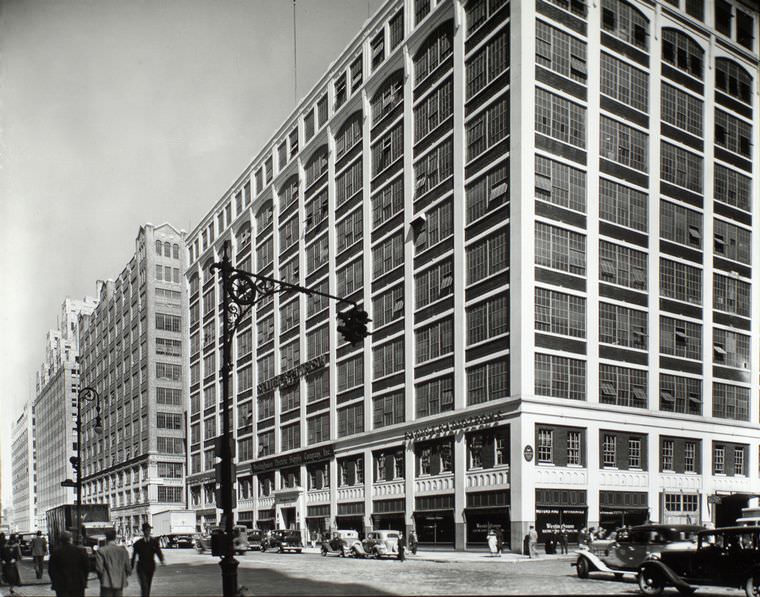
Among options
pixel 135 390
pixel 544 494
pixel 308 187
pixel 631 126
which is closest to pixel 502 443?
pixel 544 494

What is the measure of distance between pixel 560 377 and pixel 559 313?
11.5 feet

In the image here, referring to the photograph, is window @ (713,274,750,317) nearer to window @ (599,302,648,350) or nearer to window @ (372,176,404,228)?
window @ (599,302,648,350)

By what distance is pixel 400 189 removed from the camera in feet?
192

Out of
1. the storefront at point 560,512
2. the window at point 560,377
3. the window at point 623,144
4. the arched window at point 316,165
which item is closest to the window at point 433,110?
the window at point 623,144

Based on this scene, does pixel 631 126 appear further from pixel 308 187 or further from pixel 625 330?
pixel 308 187

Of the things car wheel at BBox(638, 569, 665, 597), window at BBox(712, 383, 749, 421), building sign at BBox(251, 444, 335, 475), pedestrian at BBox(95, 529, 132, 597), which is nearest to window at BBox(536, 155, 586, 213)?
window at BBox(712, 383, 749, 421)

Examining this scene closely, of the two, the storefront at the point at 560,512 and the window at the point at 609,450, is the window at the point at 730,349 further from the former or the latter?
the storefront at the point at 560,512

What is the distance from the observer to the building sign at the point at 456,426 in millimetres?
46031

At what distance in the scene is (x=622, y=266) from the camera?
49156mm

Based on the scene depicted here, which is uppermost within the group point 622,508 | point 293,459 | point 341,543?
point 622,508

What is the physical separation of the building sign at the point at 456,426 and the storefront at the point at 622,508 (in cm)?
713

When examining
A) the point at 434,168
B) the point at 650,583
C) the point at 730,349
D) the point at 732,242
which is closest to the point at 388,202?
the point at 434,168

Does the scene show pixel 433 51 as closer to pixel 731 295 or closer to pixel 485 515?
pixel 731 295

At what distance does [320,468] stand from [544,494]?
90.6ft
